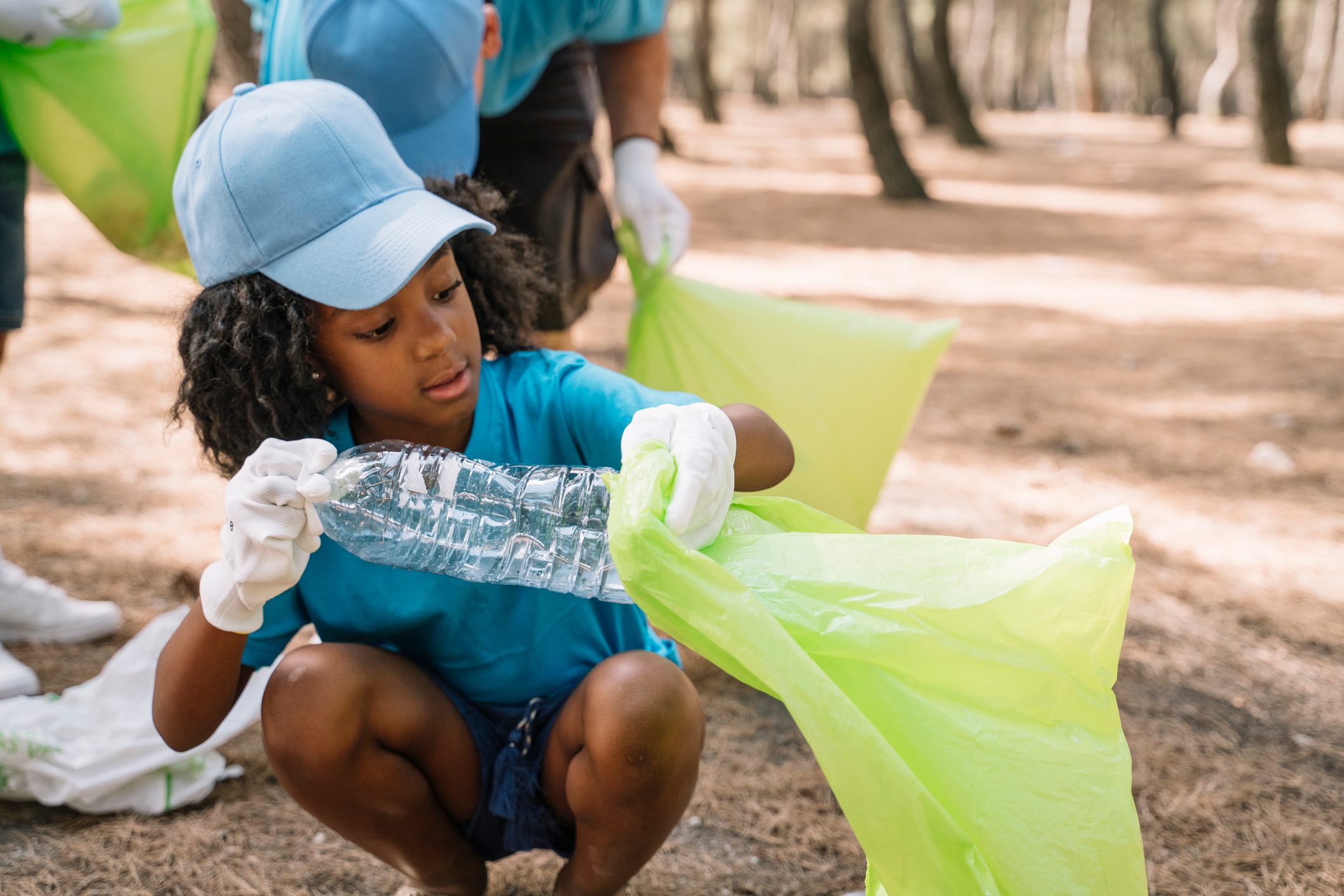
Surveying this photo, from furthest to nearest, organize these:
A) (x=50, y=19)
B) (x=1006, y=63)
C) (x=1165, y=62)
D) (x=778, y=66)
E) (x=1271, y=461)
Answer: (x=1006, y=63), (x=778, y=66), (x=1165, y=62), (x=1271, y=461), (x=50, y=19)

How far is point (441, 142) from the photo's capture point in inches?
70.7

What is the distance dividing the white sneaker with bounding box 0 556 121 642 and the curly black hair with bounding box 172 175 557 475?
3.26 feet

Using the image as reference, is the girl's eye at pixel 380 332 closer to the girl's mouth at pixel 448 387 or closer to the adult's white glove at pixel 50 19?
the girl's mouth at pixel 448 387

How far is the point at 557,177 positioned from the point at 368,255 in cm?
106

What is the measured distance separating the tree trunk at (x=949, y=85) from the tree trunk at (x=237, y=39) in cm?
898

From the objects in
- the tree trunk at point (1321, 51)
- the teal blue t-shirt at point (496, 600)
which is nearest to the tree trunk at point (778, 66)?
the tree trunk at point (1321, 51)

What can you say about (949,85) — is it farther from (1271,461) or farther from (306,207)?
(306,207)

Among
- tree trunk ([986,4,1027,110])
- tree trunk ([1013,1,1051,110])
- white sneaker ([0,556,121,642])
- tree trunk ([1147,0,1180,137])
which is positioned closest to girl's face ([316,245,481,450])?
white sneaker ([0,556,121,642])

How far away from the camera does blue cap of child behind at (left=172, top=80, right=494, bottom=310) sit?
130 centimetres

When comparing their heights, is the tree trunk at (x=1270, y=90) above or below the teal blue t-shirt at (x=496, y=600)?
below

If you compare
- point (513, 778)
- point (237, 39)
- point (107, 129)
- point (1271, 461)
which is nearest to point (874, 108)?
point (237, 39)

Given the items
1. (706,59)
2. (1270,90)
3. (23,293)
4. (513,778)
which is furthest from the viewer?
(706,59)

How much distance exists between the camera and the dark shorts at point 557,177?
2291 millimetres

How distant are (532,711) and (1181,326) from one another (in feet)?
15.3
